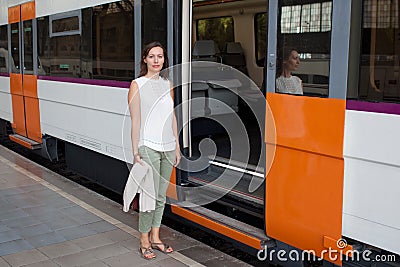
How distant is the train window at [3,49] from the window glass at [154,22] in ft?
17.4

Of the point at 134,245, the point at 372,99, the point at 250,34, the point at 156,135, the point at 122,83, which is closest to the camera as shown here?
the point at 372,99

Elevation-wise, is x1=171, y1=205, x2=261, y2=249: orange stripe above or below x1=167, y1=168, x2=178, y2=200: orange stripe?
below

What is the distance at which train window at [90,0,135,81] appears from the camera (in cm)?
526

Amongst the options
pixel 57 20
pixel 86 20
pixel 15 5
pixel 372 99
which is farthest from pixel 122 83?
pixel 15 5

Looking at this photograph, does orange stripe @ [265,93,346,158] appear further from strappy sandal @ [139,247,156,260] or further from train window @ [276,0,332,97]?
strappy sandal @ [139,247,156,260]

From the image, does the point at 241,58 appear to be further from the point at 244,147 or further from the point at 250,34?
the point at 244,147

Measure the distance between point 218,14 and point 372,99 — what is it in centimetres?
619

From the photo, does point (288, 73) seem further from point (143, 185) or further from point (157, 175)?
point (143, 185)

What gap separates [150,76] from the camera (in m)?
4.07

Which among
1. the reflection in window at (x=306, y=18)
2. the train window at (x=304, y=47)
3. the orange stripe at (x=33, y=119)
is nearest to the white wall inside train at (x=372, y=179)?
the train window at (x=304, y=47)

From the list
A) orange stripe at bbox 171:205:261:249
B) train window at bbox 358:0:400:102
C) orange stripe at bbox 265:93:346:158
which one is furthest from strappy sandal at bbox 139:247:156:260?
train window at bbox 358:0:400:102

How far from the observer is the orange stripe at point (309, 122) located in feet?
10.5

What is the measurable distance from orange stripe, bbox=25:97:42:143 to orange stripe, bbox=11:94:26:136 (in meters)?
0.22
